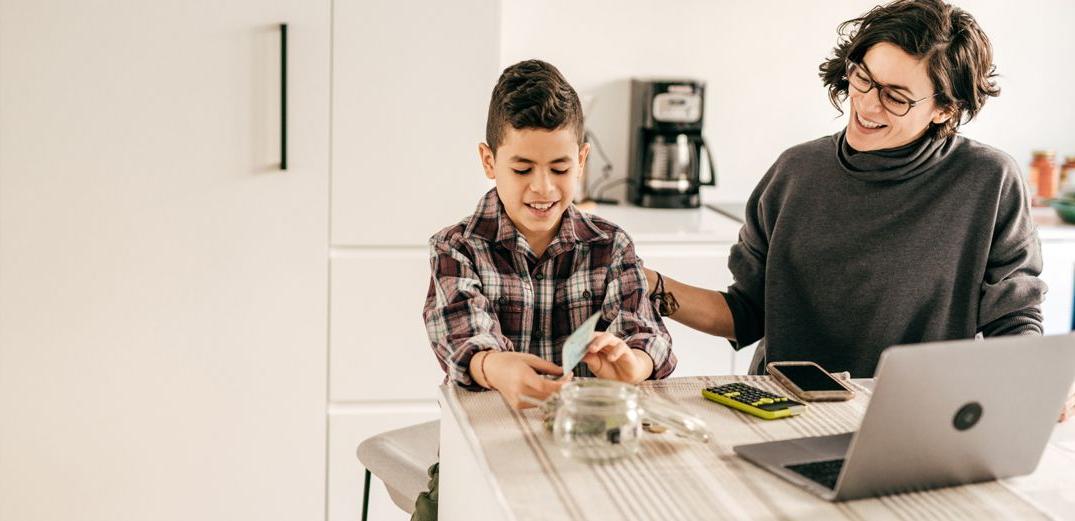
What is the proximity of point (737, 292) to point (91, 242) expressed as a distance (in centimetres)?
135

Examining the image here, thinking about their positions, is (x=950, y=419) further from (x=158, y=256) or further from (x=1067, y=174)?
(x=1067, y=174)

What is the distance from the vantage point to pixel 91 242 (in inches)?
96.8

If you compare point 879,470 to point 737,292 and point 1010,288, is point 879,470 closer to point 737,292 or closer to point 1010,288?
point 1010,288

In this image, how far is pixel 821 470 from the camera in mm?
1227

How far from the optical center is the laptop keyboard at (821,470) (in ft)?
3.92

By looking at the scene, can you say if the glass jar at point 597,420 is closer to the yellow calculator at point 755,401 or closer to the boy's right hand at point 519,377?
the boy's right hand at point 519,377

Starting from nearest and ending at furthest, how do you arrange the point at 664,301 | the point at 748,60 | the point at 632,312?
1. the point at 632,312
2. the point at 664,301
3. the point at 748,60

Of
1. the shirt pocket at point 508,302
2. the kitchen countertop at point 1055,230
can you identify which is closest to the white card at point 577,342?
the shirt pocket at point 508,302

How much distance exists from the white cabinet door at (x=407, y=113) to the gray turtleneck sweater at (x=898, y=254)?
0.83m

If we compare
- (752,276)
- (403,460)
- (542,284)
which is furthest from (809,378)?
(403,460)

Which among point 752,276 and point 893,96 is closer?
point 893,96

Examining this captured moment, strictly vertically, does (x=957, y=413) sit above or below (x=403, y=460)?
above

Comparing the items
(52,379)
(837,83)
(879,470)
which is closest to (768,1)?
(837,83)

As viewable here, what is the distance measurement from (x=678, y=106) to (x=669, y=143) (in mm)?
99
